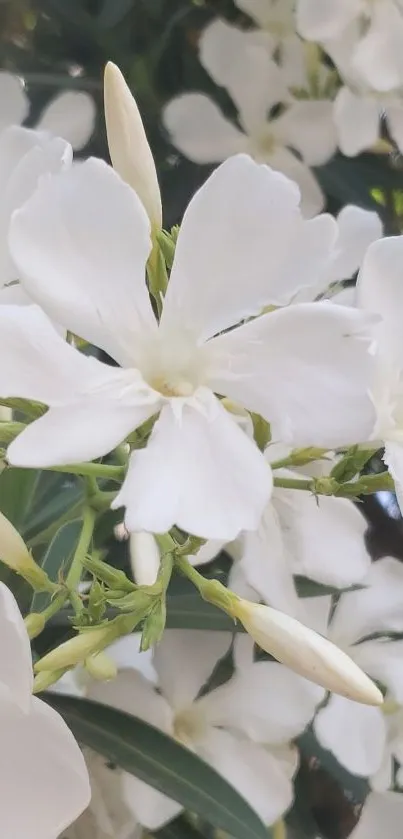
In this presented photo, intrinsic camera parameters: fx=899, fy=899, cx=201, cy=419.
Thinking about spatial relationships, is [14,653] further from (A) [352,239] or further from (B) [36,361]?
(A) [352,239]

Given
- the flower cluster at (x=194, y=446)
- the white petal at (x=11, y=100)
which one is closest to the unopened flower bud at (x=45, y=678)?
the flower cluster at (x=194, y=446)

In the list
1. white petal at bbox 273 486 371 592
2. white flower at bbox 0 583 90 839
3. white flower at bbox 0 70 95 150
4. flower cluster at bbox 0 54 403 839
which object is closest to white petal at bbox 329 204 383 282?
flower cluster at bbox 0 54 403 839

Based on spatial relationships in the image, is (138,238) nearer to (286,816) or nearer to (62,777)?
(62,777)

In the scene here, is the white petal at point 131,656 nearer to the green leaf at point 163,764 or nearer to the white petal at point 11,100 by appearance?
the green leaf at point 163,764

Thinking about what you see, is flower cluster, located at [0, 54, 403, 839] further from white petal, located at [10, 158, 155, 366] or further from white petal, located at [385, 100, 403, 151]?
white petal, located at [385, 100, 403, 151]

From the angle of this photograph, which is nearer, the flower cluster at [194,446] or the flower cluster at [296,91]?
the flower cluster at [194,446]

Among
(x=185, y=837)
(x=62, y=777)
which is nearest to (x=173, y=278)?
(x=62, y=777)
